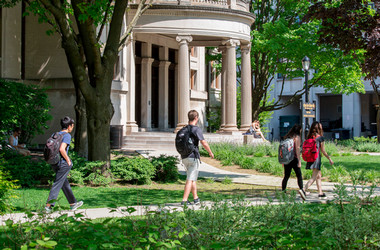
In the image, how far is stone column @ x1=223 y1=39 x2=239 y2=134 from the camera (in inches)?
989

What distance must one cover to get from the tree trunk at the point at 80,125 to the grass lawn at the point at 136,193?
264cm

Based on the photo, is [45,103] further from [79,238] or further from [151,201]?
[79,238]

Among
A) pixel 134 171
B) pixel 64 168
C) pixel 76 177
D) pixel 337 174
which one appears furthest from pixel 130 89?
pixel 64 168

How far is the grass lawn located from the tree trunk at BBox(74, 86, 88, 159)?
2.64 metres

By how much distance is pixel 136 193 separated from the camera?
11.5m

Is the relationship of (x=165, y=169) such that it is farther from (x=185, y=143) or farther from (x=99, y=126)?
(x=185, y=143)

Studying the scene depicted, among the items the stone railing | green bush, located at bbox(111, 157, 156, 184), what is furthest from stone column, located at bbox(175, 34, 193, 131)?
green bush, located at bbox(111, 157, 156, 184)

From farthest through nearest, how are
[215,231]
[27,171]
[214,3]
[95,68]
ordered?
[214,3] → [95,68] → [27,171] → [215,231]

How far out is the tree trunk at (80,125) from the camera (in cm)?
1410

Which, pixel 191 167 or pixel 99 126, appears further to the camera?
pixel 99 126

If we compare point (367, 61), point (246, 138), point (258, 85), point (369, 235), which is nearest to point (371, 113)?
point (258, 85)

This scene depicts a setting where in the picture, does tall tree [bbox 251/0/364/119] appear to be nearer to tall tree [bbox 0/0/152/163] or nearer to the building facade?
the building facade

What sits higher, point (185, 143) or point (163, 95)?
point (163, 95)

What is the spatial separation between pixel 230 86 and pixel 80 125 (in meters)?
12.3
